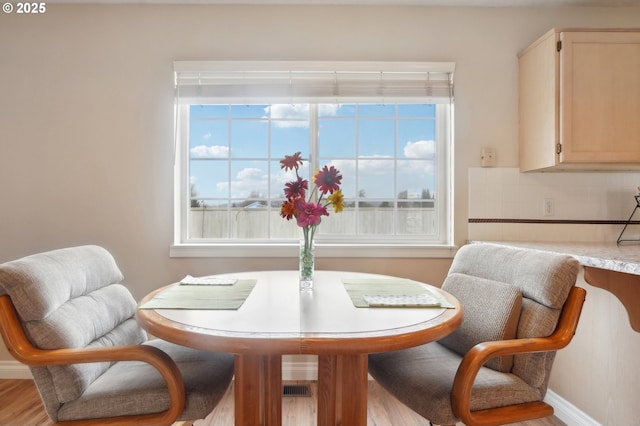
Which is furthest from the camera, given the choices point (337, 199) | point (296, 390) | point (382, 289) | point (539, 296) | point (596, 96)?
point (296, 390)

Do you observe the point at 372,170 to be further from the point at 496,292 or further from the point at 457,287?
the point at 496,292

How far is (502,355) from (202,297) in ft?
3.39

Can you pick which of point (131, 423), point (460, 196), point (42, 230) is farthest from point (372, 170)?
point (42, 230)

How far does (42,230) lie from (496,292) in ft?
8.64

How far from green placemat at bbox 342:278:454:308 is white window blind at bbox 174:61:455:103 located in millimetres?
1258

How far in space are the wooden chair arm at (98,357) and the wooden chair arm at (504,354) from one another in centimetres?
87

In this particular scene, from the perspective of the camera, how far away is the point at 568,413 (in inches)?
71.9

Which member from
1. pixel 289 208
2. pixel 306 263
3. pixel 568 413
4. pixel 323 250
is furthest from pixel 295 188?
pixel 568 413

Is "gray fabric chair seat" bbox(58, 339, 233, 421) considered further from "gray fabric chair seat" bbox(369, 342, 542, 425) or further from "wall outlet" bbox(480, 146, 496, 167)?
"wall outlet" bbox(480, 146, 496, 167)

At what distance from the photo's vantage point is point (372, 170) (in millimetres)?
2449
